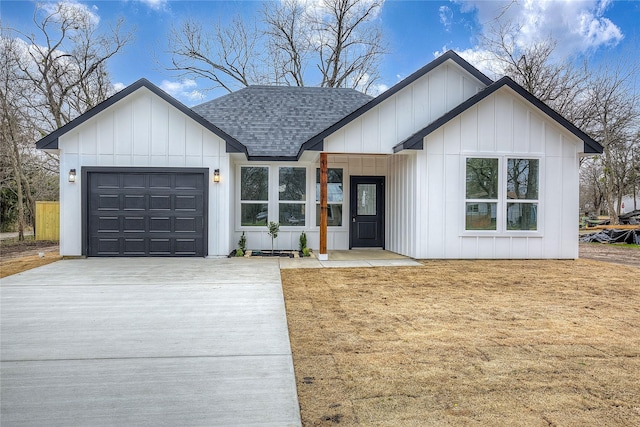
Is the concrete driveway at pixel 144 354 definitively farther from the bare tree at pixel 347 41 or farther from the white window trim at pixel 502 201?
the bare tree at pixel 347 41

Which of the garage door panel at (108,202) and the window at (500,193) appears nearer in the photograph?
the window at (500,193)

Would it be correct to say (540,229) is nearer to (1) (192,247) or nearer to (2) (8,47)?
(1) (192,247)

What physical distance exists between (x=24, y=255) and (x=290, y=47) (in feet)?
61.7

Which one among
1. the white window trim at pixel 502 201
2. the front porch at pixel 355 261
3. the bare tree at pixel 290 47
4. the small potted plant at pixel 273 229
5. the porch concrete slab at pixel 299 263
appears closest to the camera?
the porch concrete slab at pixel 299 263

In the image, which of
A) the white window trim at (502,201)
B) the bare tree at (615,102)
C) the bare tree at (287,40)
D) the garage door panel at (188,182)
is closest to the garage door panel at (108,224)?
the garage door panel at (188,182)

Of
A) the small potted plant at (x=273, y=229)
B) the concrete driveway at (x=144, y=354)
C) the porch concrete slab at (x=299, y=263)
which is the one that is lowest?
the concrete driveway at (x=144, y=354)

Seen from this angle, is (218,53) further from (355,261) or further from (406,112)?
(355,261)

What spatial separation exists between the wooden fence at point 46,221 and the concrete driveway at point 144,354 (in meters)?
10.6

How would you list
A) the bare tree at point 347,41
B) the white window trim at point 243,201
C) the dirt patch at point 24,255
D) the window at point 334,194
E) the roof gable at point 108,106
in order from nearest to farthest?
the dirt patch at point 24,255 → the roof gable at point 108,106 → the white window trim at point 243,201 → the window at point 334,194 → the bare tree at point 347,41

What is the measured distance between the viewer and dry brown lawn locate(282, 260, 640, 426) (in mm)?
2609

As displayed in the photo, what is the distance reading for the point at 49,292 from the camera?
6.23 m

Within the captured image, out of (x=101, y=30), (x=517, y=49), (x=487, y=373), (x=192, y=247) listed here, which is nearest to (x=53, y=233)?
(x=192, y=247)

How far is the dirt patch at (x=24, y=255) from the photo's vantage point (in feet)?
28.2

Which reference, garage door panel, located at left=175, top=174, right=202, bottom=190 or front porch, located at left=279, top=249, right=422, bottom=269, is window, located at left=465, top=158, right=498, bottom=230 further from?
garage door panel, located at left=175, top=174, right=202, bottom=190
